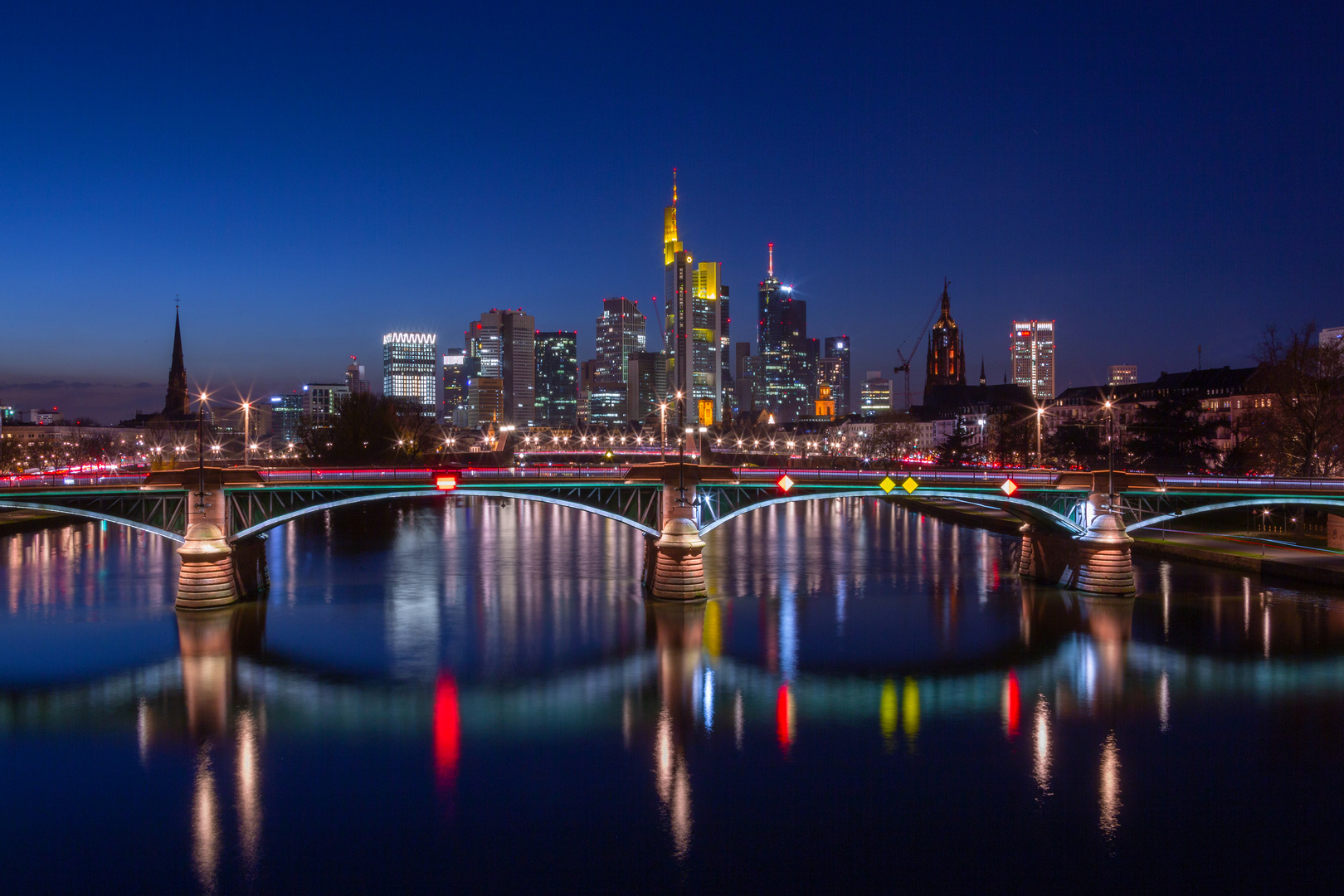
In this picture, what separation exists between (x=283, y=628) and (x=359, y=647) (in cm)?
576

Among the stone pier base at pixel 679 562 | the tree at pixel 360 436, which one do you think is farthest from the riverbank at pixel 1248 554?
the tree at pixel 360 436

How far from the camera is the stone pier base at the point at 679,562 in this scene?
170ft

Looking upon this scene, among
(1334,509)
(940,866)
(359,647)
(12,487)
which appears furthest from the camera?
(1334,509)

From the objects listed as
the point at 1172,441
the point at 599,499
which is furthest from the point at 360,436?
the point at 1172,441

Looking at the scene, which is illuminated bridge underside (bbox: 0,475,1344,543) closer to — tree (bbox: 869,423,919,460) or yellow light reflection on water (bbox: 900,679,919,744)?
yellow light reflection on water (bbox: 900,679,919,744)

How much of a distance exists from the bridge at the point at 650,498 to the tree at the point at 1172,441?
107 feet

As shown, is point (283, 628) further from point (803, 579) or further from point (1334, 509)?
point (1334, 509)

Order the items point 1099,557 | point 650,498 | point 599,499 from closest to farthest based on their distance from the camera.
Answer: point 599,499
point 650,498
point 1099,557

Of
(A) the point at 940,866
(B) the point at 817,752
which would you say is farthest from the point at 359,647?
(A) the point at 940,866

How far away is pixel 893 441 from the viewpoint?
17688 cm

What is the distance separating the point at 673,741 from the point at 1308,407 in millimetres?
74139

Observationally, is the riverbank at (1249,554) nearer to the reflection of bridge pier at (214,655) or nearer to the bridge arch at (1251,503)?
the bridge arch at (1251,503)

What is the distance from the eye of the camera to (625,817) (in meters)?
25.9

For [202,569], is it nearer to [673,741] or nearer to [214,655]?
[214,655]
